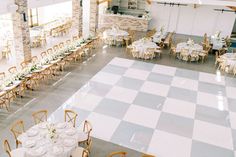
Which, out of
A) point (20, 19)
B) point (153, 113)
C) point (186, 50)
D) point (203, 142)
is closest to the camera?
point (203, 142)

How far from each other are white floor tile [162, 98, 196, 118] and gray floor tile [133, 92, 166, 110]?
0.23 meters

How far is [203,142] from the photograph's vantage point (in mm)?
8133

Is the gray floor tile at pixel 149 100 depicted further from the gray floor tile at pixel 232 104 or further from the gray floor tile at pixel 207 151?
the gray floor tile at pixel 232 104

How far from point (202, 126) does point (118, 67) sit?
6139 millimetres

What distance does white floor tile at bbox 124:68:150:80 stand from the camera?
498 inches

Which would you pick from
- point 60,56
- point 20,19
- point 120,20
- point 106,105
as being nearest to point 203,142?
point 106,105

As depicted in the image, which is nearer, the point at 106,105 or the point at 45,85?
the point at 106,105

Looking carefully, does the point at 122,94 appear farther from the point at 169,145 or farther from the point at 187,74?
the point at 187,74

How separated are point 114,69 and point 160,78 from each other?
259 cm

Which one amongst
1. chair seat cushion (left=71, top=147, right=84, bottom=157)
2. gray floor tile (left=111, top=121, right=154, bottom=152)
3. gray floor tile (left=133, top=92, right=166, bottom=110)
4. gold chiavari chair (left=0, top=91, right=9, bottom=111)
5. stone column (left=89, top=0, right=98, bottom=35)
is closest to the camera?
chair seat cushion (left=71, top=147, right=84, bottom=157)

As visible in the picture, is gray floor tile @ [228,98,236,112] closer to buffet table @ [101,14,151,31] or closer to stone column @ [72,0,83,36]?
stone column @ [72,0,83,36]

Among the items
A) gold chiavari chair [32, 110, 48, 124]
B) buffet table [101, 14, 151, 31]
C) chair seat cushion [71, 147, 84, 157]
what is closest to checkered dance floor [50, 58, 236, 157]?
gold chiavari chair [32, 110, 48, 124]

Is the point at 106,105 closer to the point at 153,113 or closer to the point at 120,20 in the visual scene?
the point at 153,113

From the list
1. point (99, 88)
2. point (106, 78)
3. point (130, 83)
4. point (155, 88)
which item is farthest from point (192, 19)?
point (99, 88)
